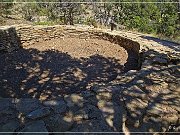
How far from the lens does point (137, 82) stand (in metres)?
4.89

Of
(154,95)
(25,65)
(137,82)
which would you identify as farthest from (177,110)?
(25,65)

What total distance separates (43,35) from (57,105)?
237 inches

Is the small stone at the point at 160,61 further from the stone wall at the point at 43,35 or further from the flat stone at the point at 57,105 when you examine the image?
the flat stone at the point at 57,105

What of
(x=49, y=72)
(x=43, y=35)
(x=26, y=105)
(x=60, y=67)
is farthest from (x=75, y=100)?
(x=43, y=35)

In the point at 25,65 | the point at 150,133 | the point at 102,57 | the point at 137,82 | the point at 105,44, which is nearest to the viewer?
the point at 150,133

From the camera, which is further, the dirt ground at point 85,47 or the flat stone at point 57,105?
the dirt ground at point 85,47

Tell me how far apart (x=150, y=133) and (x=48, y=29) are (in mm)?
6883

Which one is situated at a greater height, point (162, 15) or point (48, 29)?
point (48, 29)

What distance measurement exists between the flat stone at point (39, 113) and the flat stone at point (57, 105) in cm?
11

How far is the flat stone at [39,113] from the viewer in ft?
12.0

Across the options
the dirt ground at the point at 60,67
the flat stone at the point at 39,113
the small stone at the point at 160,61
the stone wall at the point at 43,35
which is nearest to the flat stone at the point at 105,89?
the flat stone at the point at 39,113

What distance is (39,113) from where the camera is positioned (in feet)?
12.2

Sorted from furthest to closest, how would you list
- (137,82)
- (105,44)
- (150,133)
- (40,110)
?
(105,44) → (137,82) → (40,110) → (150,133)

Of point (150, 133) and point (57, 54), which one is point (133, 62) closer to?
point (57, 54)
